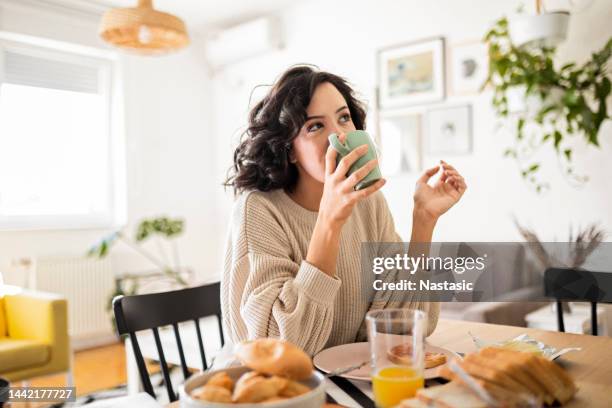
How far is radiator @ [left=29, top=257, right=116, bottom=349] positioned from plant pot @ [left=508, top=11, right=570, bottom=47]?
3050mm

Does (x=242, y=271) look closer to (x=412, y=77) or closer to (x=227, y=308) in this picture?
(x=227, y=308)

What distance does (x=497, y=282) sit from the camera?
8.10 feet

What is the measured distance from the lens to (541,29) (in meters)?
2.40

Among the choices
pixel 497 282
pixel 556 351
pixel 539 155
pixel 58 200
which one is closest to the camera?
pixel 556 351

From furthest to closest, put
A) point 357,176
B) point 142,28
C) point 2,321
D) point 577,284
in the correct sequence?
point 2,321 → point 142,28 → point 577,284 → point 357,176

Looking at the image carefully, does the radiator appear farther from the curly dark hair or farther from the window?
the curly dark hair

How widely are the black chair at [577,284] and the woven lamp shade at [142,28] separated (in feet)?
6.04

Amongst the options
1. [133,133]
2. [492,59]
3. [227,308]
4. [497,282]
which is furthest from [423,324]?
[133,133]

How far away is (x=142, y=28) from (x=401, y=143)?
1.76 meters

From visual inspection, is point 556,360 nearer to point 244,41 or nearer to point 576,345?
point 576,345

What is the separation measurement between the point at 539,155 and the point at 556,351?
A: 2.17 m

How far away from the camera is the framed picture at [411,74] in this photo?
3.21 meters

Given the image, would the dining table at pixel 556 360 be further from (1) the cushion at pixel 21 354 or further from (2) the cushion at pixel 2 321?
(2) the cushion at pixel 2 321

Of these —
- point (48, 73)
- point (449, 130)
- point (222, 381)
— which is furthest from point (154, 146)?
point (222, 381)
